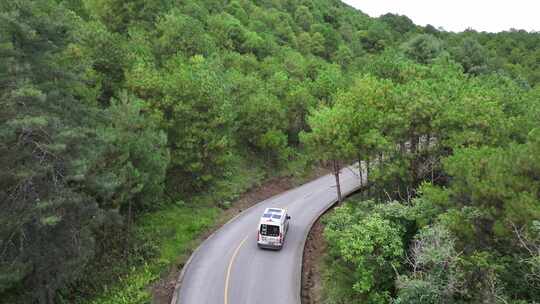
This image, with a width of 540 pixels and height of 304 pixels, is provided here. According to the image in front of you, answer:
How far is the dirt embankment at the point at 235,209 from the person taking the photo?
21.9m

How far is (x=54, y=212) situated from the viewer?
1644 cm

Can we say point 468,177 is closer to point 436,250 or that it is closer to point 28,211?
point 436,250

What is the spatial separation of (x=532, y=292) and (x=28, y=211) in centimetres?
1945

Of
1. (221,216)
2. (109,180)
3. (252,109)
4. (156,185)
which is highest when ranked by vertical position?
(252,109)

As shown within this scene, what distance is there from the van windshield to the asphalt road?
130 centimetres

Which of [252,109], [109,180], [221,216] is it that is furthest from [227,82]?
[109,180]

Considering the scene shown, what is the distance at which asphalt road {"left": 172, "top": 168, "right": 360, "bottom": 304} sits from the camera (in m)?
20.9

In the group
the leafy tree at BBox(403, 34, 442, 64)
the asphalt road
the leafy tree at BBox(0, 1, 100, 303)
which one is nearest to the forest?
the leafy tree at BBox(0, 1, 100, 303)

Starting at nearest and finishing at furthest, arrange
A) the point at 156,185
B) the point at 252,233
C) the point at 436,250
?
the point at 436,250, the point at 156,185, the point at 252,233

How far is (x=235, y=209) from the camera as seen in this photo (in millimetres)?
33000

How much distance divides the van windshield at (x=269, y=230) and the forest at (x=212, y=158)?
3724mm

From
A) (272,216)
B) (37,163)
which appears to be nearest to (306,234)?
(272,216)

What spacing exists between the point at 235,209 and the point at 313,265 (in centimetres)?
1019

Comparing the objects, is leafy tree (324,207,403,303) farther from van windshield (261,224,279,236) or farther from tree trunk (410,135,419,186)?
tree trunk (410,135,419,186)
